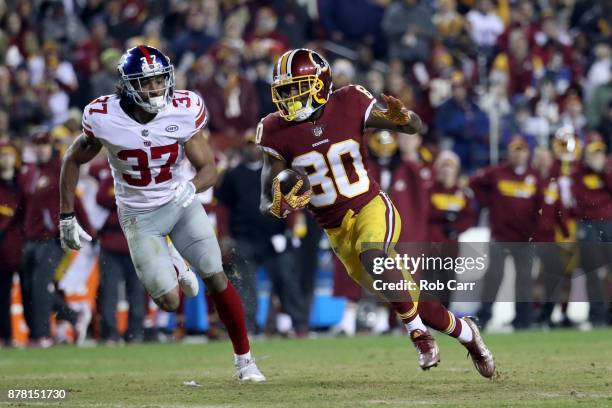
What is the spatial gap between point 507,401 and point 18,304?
23.9ft

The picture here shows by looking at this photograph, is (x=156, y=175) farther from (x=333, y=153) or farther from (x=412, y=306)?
(x=412, y=306)

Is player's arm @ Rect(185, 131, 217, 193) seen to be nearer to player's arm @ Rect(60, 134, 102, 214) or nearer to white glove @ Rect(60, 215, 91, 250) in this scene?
player's arm @ Rect(60, 134, 102, 214)

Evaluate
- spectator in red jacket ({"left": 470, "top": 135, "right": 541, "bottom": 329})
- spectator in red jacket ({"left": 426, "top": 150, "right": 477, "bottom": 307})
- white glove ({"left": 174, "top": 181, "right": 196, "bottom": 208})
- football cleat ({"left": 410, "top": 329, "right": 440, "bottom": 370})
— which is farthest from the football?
spectator in red jacket ({"left": 470, "top": 135, "right": 541, "bottom": 329})

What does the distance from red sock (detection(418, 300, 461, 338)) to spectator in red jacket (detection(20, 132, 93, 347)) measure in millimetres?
5080

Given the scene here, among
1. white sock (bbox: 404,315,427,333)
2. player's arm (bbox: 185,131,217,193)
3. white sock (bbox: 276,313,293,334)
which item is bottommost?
white sock (bbox: 276,313,293,334)

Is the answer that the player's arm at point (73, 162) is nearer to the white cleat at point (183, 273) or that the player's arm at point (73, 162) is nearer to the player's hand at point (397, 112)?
the white cleat at point (183, 273)

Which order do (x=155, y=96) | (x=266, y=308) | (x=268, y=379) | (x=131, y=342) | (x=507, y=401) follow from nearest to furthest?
(x=507, y=401), (x=155, y=96), (x=268, y=379), (x=131, y=342), (x=266, y=308)

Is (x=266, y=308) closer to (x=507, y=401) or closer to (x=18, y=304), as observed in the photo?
(x=18, y=304)

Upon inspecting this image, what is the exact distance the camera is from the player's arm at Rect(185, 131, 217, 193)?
8211 millimetres

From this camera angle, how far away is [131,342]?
42.2 ft

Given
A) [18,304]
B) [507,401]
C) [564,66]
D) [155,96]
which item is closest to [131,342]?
[18,304]

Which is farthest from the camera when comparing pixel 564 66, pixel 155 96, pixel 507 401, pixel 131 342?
pixel 564 66

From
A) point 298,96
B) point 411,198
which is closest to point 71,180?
point 298,96

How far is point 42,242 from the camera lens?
12.6 meters
